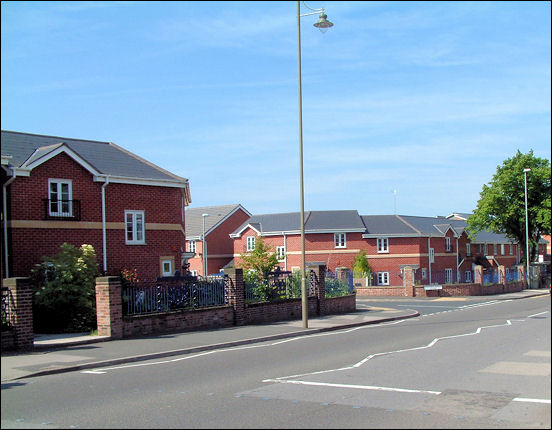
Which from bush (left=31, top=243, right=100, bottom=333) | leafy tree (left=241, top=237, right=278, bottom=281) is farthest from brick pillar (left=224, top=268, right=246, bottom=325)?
bush (left=31, top=243, right=100, bottom=333)

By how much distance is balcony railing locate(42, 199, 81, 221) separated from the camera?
76.9 feet

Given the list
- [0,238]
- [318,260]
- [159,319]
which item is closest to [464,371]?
[159,319]

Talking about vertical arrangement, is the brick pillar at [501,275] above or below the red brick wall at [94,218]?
below

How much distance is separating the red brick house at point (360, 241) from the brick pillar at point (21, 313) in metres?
43.5

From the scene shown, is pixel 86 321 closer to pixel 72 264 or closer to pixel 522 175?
pixel 72 264

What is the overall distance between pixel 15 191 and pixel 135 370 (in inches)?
496

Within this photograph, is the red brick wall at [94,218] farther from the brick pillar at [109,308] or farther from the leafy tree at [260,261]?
the brick pillar at [109,308]

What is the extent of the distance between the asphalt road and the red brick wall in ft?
35.5

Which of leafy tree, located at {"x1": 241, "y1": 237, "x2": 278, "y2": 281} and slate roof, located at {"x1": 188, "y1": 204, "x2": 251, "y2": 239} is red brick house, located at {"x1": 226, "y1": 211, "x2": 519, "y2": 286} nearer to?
slate roof, located at {"x1": 188, "y1": 204, "x2": 251, "y2": 239}

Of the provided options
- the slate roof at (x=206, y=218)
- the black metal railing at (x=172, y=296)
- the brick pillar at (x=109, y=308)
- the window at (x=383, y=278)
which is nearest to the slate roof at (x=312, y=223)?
the slate roof at (x=206, y=218)

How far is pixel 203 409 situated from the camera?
333 inches

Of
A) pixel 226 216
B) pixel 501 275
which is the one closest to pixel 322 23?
pixel 501 275

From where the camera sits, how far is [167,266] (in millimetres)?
28594

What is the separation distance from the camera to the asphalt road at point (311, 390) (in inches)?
306
